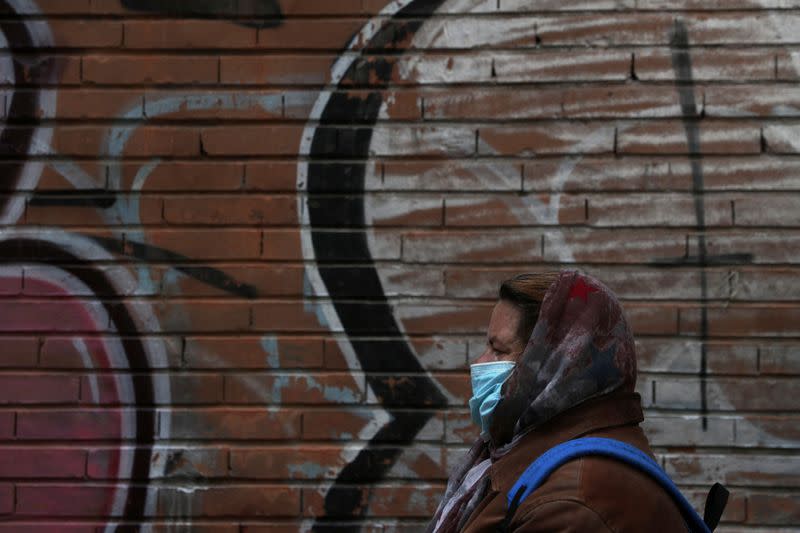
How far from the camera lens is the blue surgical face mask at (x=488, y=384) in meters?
2.11

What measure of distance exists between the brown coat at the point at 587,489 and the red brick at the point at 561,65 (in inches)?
70.5

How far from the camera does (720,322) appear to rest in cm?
349

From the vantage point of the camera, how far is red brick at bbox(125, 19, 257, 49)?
3.61 metres

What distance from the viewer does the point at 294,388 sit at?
3551mm

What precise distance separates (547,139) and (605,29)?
447 mm

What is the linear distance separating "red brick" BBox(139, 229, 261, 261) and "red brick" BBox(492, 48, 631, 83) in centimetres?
107

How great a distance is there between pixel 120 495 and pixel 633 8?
8.32 feet

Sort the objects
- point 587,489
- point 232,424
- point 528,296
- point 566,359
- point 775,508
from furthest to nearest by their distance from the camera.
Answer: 1. point 232,424
2. point 775,508
3. point 528,296
4. point 566,359
5. point 587,489

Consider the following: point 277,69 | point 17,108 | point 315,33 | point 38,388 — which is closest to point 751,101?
point 315,33

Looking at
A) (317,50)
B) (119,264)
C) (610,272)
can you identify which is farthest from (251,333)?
(610,272)

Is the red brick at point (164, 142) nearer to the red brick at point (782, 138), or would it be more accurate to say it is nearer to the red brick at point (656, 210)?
the red brick at point (656, 210)

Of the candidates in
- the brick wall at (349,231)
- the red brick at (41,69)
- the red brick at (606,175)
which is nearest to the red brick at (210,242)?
the brick wall at (349,231)

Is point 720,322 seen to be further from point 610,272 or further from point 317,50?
point 317,50

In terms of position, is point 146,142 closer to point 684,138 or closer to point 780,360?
point 684,138
